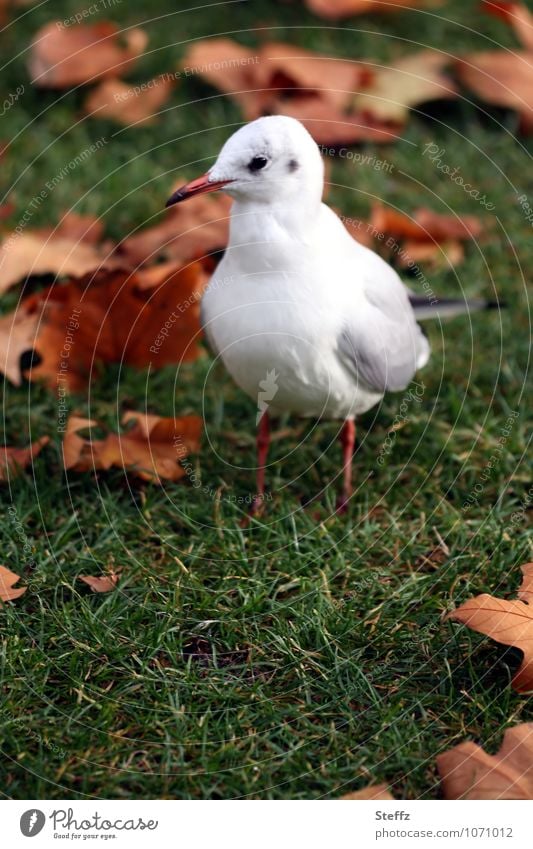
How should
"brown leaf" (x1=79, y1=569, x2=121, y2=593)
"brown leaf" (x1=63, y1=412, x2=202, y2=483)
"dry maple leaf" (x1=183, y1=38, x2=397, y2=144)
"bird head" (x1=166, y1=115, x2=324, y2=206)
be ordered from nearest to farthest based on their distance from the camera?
"bird head" (x1=166, y1=115, x2=324, y2=206) < "brown leaf" (x1=79, y1=569, x2=121, y2=593) < "brown leaf" (x1=63, y1=412, x2=202, y2=483) < "dry maple leaf" (x1=183, y1=38, x2=397, y2=144)

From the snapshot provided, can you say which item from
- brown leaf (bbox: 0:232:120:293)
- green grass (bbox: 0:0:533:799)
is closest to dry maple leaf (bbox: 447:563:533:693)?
green grass (bbox: 0:0:533:799)

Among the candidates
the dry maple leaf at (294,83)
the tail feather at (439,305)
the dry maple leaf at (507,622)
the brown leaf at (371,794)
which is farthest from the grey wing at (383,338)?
the dry maple leaf at (294,83)

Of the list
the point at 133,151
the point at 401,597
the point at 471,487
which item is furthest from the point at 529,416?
the point at 133,151

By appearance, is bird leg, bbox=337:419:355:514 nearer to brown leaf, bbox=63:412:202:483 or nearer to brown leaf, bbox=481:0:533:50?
brown leaf, bbox=63:412:202:483

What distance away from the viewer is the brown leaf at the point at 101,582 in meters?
3.00

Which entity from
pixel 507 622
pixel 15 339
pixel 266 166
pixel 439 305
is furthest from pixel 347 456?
pixel 15 339

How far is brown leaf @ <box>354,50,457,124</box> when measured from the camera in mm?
5082

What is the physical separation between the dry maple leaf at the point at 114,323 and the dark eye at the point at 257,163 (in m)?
0.95

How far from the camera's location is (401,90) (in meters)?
5.12

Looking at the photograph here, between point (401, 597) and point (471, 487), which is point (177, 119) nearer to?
point (471, 487)

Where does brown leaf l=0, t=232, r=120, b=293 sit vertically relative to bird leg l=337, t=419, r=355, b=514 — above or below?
above
